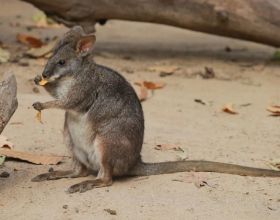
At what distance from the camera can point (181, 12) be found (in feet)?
26.5

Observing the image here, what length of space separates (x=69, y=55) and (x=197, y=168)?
124 centimetres

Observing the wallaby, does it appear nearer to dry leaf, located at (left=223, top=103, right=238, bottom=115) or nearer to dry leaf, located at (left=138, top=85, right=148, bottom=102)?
dry leaf, located at (left=223, top=103, right=238, bottom=115)

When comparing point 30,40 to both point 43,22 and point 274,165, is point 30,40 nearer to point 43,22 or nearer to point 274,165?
point 43,22

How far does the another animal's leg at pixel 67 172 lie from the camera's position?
5117 mm

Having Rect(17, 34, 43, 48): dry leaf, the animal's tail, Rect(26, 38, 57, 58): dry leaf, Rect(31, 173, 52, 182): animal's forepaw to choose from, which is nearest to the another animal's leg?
Rect(31, 173, 52, 182): animal's forepaw

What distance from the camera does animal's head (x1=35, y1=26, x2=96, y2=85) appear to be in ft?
16.1

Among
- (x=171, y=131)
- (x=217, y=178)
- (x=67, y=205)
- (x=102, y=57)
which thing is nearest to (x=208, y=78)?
(x=102, y=57)

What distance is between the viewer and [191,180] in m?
5.06

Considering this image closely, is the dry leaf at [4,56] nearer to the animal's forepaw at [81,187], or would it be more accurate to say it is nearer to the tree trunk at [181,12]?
the tree trunk at [181,12]

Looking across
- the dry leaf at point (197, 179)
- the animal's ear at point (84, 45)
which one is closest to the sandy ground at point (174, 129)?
the dry leaf at point (197, 179)

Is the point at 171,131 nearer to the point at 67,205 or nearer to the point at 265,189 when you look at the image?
the point at 265,189

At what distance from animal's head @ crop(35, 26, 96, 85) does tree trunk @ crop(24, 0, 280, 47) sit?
302cm

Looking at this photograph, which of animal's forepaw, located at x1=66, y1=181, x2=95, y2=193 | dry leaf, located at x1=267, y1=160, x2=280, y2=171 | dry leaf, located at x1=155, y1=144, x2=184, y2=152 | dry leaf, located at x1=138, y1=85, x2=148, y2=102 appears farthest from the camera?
dry leaf, located at x1=138, y1=85, x2=148, y2=102

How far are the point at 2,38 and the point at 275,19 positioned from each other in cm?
342
